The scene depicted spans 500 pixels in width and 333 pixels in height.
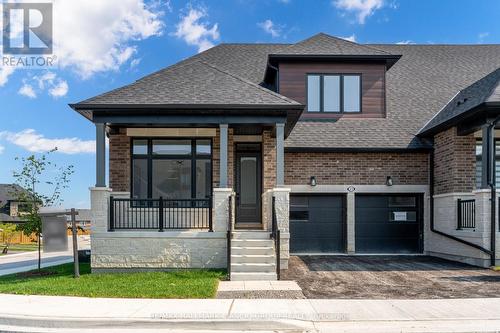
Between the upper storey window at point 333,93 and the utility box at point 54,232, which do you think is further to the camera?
the upper storey window at point 333,93

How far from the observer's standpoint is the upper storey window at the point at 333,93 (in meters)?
15.6

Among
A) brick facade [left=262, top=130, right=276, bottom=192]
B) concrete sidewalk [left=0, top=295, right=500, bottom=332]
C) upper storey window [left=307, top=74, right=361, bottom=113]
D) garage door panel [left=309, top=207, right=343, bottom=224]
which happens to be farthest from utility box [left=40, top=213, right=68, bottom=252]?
upper storey window [left=307, top=74, right=361, bottom=113]

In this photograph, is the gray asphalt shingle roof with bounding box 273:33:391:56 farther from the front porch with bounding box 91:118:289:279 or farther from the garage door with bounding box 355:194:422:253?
the garage door with bounding box 355:194:422:253

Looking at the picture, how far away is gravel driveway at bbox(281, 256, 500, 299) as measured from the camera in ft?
27.9

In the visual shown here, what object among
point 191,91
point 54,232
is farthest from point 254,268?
point 191,91

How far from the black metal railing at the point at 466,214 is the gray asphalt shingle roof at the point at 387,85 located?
2.57m

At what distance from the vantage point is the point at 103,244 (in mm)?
10844

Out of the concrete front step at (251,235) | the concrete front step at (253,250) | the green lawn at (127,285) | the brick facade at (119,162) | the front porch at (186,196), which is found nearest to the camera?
the green lawn at (127,285)

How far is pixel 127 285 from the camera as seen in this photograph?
29.9 feet

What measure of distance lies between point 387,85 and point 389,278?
9.59 metres

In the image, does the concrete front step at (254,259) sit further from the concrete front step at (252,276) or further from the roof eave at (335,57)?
the roof eave at (335,57)

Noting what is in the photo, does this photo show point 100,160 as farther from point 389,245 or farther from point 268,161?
point 389,245

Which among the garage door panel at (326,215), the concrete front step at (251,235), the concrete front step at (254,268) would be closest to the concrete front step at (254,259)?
the concrete front step at (254,268)

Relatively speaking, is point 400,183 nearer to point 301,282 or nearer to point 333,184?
point 333,184
